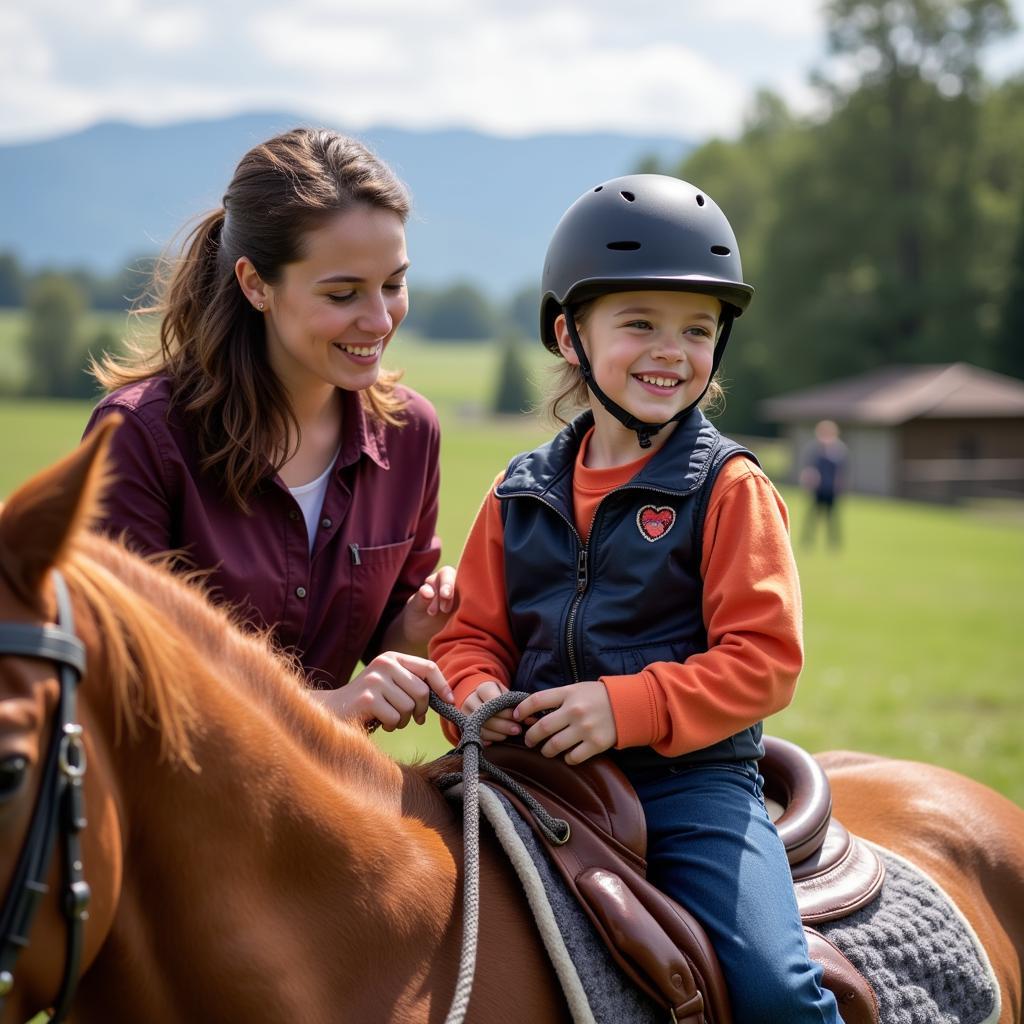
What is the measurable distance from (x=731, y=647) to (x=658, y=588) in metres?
0.22

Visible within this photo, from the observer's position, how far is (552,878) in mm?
2230

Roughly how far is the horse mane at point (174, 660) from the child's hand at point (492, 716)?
34 cm

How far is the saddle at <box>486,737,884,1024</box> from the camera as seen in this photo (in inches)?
84.7

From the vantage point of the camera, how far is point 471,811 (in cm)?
220

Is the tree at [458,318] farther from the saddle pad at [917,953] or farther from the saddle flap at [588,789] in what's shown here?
the saddle flap at [588,789]

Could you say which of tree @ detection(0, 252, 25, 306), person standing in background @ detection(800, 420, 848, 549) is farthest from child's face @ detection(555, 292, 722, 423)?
tree @ detection(0, 252, 25, 306)

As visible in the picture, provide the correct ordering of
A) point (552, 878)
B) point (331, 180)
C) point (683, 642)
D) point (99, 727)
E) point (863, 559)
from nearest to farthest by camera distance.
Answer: point (99, 727) → point (552, 878) → point (683, 642) → point (331, 180) → point (863, 559)

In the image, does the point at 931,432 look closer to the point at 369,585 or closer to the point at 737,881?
the point at 369,585

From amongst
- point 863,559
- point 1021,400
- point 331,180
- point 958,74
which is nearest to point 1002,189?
point 958,74

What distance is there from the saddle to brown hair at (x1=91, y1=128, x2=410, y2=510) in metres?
1.21

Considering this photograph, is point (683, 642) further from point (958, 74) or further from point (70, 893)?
point (958, 74)

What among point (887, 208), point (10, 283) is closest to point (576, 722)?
point (887, 208)

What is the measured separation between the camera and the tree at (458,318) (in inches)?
6939

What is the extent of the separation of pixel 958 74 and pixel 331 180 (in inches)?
1967
